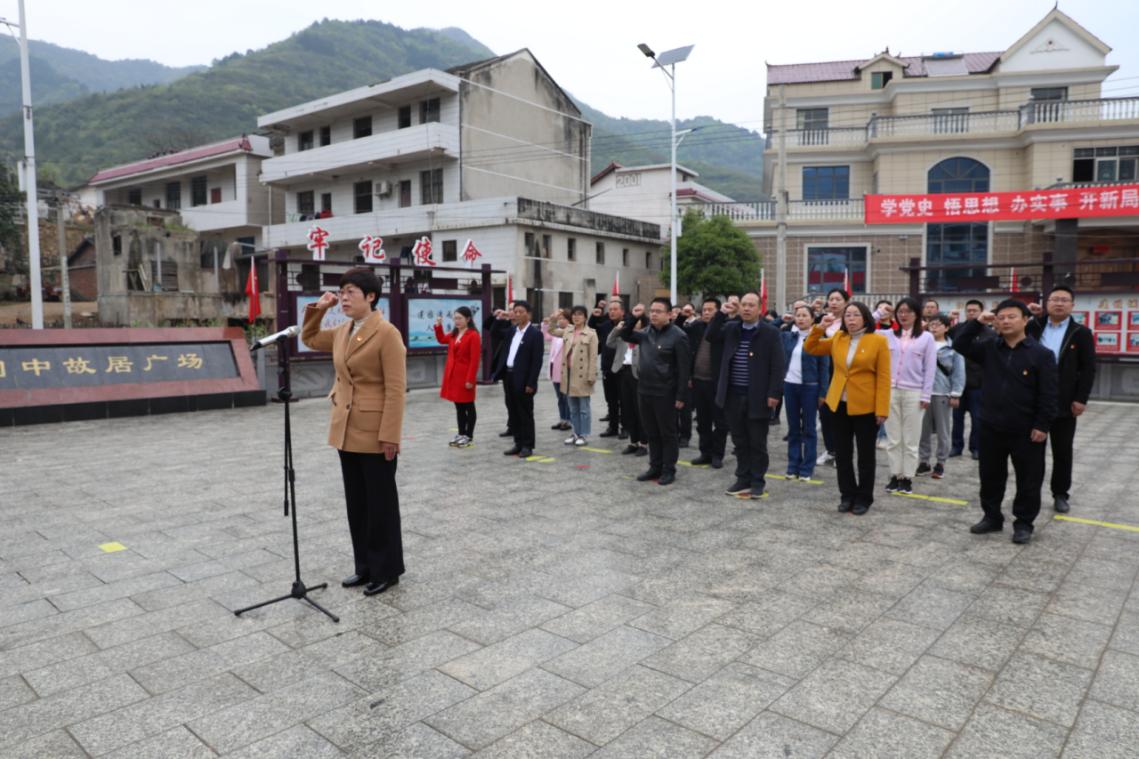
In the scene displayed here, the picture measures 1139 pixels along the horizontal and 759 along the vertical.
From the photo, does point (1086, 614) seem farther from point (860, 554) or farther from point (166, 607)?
point (166, 607)

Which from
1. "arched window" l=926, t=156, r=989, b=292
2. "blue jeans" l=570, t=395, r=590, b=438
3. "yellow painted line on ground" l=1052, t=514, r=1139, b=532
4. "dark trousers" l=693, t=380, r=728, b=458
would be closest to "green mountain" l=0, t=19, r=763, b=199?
"arched window" l=926, t=156, r=989, b=292

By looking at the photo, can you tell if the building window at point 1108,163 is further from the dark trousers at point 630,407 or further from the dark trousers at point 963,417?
the dark trousers at point 630,407

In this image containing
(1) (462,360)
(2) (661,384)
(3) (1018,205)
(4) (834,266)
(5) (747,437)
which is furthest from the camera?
(4) (834,266)

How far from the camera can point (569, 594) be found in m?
4.38

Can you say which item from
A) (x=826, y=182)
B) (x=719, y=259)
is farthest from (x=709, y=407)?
(x=826, y=182)

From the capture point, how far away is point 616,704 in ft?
10.3

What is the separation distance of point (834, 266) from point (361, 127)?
2098 cm

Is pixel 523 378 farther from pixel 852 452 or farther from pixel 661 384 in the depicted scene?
pixel 852 452

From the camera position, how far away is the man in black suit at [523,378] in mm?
8516

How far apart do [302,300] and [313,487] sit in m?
6.86

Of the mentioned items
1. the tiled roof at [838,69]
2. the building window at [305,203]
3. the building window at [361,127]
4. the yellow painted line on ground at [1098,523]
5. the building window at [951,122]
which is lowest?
the yellow painted line on ground at [1098,523]

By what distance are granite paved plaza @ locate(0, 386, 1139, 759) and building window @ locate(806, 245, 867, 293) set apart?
73.0 ft

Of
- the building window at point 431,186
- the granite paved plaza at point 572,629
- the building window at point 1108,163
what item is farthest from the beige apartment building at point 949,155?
the granite paved plaza at point 572,629

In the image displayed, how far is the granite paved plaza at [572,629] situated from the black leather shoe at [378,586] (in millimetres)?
95
